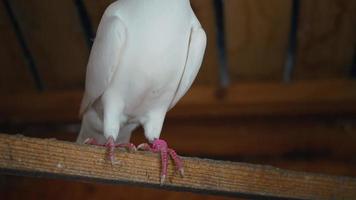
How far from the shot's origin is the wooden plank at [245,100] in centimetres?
222

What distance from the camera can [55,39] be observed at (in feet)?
6.95

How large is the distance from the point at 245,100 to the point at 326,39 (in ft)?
1.03

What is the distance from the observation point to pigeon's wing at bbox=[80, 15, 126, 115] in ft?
5.41

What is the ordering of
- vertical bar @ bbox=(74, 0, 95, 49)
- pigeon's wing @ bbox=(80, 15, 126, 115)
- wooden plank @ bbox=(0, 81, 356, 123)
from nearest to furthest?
pigeon's wing @ bbox=(80, 15, 126, 115)
vertical bar @ bbox=(74, 0, 95, 49)
wooden plank @ bbox=(0, 81, 356, 123)

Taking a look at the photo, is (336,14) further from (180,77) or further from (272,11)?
(180,77)

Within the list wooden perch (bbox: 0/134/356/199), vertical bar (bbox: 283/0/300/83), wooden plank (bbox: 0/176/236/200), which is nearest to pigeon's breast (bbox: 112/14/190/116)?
wooden perch (bbox: 0/134/356/199)

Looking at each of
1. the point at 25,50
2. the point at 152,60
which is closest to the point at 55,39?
the point at 25,50

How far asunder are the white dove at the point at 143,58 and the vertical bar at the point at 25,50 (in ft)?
1.35

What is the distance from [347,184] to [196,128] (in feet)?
2.76

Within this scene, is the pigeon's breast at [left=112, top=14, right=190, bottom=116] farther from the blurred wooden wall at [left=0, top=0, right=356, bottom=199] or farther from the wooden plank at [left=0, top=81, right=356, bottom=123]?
the wooden plank at [left=0, top=81, right=356, bottom=123]

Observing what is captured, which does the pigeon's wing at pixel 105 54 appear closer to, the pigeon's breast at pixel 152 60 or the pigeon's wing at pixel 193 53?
the pigeon's breast at pixel 152 60

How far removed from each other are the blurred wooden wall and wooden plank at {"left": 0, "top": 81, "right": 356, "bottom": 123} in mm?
17

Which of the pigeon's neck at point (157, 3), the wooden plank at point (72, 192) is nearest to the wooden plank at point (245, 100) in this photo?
the wooden plank at point (72, 192)

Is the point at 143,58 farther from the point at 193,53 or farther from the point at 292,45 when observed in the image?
the point at 292,45
